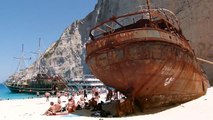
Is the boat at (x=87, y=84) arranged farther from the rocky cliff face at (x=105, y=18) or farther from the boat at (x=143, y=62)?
the boat at (x=143, y=62)

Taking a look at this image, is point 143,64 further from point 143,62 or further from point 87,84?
point 87,84

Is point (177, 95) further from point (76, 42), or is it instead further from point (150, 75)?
point (76, 42)

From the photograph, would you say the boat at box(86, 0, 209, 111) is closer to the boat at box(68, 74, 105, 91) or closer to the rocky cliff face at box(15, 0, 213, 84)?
the rocky cliff face at box(15, 0, 213, 84)

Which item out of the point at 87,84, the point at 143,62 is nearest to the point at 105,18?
the point at 87,84

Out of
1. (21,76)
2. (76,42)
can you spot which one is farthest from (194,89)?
(21,76)

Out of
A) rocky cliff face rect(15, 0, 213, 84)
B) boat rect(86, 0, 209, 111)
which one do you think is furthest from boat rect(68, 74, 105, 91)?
boat rect(86, 0, 209, 111)

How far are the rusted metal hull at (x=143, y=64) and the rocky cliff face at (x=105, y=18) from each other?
1314 cm

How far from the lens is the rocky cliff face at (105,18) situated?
122 feet

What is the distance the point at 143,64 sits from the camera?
11867 mm

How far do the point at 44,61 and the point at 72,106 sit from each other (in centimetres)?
8201

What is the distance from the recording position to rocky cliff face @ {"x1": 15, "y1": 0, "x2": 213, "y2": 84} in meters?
37.2

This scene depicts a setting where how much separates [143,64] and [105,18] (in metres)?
66.7

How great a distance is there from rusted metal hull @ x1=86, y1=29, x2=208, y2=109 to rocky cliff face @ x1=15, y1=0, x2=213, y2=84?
13.1m

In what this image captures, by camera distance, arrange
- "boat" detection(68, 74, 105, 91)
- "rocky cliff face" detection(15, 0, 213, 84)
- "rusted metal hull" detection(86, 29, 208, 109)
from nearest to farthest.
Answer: "rusted metal hull" detection(86, 29, 208, 109) < "rocky cliff face" detection(15, 0, 213, 84) < "boat" detection(68, 74, 105, 91)
